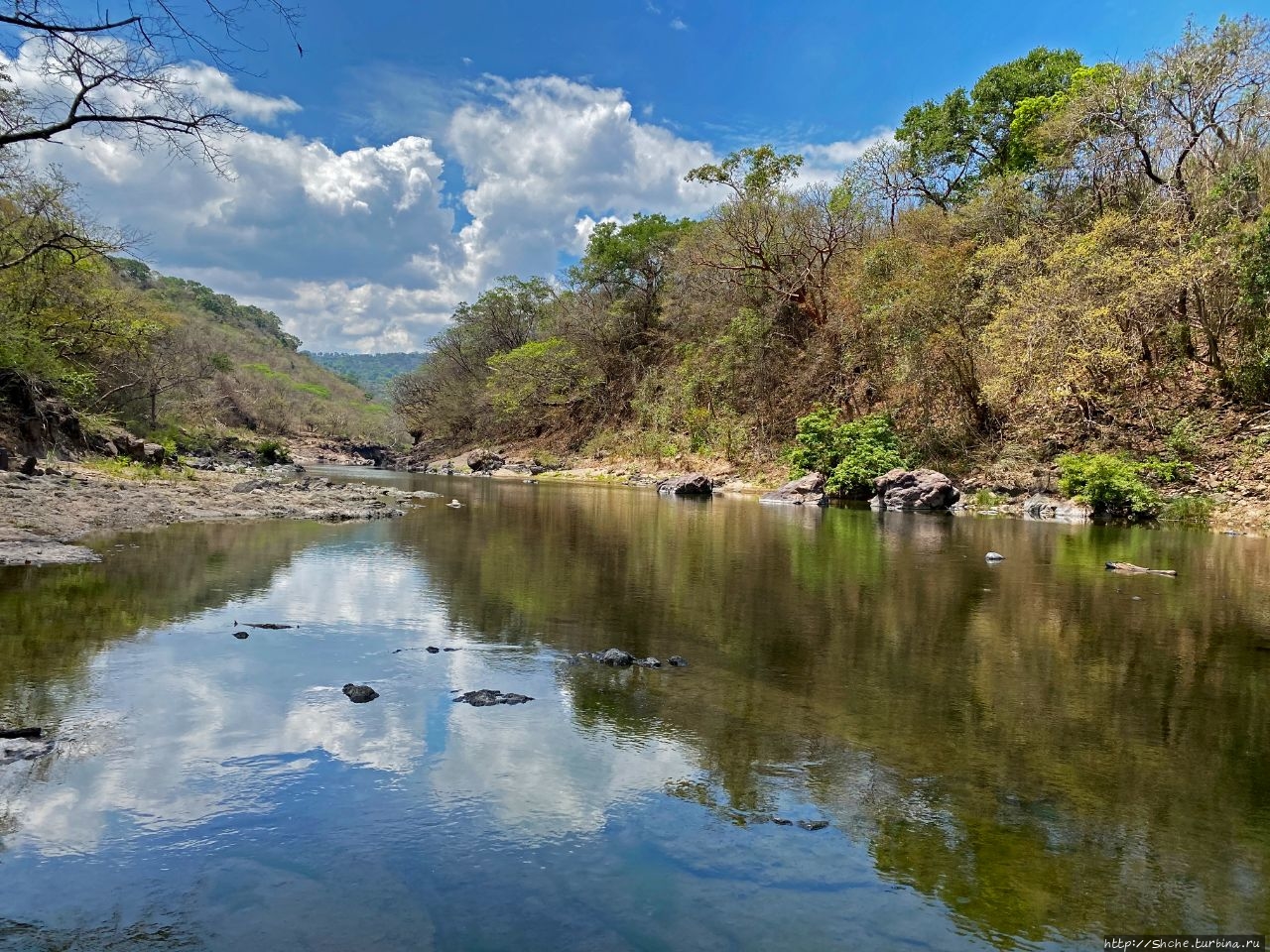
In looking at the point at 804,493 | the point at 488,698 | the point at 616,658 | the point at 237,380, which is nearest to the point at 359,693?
the point at 488,698

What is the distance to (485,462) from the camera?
5009 centimetres

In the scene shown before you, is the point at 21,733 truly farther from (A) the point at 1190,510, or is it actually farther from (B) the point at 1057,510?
(A) the point at 1190,510

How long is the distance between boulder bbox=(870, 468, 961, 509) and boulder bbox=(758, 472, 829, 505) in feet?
7.25

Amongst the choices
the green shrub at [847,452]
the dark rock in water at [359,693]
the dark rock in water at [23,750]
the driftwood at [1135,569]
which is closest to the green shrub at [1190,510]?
the green shrub at [847,452]

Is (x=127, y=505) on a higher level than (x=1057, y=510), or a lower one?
lower

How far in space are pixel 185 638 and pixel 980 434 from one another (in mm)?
27728

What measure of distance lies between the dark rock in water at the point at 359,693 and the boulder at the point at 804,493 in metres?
22.3

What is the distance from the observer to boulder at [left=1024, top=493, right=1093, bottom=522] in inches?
832

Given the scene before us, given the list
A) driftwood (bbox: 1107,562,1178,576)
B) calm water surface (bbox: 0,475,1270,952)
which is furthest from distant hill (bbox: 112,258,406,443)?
driftwood (bbox: 1107,562,1178,576)

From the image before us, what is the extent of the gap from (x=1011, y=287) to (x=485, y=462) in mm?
34121

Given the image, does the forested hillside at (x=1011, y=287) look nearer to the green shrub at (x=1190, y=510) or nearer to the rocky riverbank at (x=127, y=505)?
the green shrub at (x=1190, y=510)

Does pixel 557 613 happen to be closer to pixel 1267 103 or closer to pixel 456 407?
pixel 1267 103

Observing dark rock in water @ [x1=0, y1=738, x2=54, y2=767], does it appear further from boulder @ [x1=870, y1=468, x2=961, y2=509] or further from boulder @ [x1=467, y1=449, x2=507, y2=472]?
boulder @ [x1=467, y1=449, x2=507, y2=472]

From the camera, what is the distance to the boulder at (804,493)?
87.1ft
